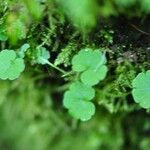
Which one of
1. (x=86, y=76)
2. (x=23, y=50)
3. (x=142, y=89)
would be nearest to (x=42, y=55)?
(x=23, y=50)

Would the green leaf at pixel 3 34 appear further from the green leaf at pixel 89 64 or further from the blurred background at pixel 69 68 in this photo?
the green leaf at pixel 89 64

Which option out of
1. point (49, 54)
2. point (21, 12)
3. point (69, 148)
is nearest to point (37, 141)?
point (69, 148)

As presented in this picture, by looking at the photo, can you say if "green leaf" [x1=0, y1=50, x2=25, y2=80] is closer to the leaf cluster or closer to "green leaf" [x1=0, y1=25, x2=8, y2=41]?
"green leaf" [x1=0, y1=25, x2=8, y2=41]

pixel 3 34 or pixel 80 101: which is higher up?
pixel 3 34

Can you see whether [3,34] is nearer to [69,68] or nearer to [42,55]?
[42,55]

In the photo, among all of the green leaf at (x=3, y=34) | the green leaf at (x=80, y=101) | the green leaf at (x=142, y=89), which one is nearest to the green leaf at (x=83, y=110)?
the green leaf at (x=80, y=101)

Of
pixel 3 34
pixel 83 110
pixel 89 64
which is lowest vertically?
pixel 83 110
